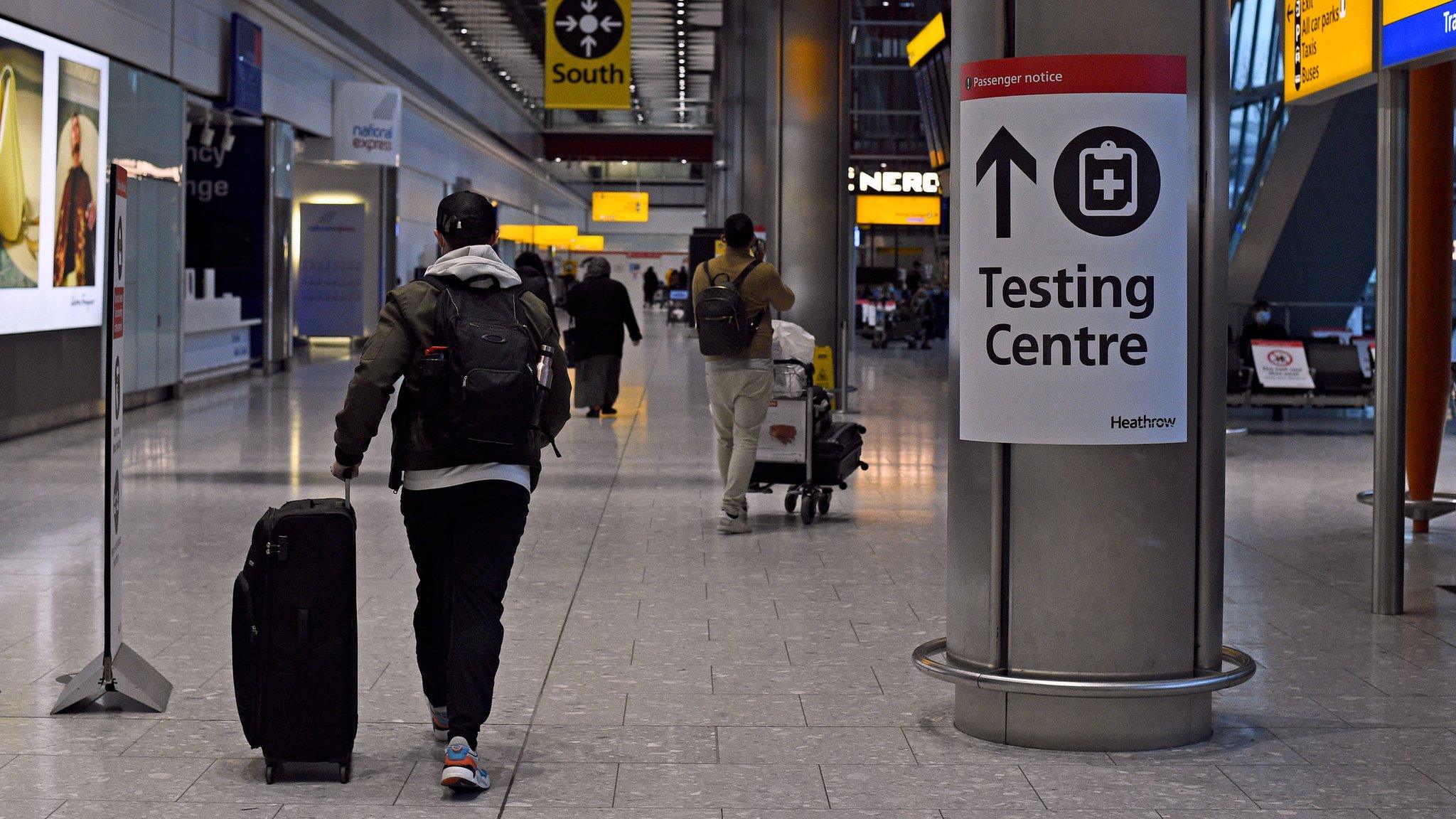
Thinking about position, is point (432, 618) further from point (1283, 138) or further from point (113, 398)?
point (1283, 138)

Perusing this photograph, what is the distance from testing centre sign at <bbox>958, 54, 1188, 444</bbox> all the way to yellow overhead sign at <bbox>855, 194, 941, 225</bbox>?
31.7 metres

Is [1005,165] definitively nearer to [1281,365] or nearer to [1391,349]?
[1391,349]

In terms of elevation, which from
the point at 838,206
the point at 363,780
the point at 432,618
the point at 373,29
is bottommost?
the point at 363,780

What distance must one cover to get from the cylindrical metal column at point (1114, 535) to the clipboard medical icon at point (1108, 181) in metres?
0.21

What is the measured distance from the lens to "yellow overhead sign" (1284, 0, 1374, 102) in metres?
7.39

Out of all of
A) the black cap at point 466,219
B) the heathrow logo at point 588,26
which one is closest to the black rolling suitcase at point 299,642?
the black cap at point 466,219

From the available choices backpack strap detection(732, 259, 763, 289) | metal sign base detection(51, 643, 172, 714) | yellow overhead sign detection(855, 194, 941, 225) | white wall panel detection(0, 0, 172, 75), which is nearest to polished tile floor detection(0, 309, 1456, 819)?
metal sign base detection(51, 643, 172, 714)

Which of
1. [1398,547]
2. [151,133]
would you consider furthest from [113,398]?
[151,133]

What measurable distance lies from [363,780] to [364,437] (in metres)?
0.93

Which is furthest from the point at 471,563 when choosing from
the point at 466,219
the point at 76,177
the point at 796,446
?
the point at 76,177

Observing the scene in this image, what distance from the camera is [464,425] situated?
4309mm

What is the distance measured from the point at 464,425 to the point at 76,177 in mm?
12255

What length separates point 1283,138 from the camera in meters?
19.0

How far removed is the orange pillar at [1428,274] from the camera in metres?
8.50
